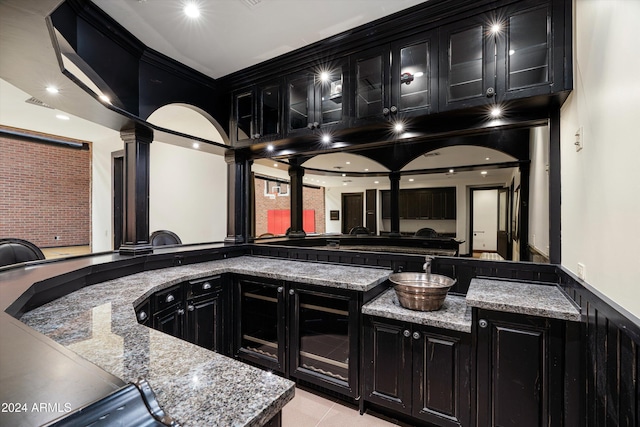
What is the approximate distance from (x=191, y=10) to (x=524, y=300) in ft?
9.45

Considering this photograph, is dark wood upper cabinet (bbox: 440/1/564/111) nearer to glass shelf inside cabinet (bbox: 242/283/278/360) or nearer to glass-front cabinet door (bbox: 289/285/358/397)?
glass-front cabinet door (bbox: 289/285/358/397)

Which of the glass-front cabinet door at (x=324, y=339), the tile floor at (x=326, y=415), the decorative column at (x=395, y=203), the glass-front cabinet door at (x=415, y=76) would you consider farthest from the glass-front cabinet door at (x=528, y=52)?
the tile floor at (x=326, y=415)

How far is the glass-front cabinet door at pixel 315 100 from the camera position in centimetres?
251

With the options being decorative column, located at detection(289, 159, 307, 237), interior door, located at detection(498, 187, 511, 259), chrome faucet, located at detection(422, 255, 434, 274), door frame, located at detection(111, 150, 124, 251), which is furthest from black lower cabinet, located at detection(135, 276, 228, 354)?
door frame, located at detection(111, 150, 124, 251)

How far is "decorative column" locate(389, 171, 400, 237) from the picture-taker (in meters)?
2.69

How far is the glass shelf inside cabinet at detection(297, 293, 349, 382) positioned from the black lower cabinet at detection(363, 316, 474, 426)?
0.61 ft

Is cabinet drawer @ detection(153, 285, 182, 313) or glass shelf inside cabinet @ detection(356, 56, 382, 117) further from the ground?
glass shelf inside cabinet @ detection(356, 56, 382, 117)

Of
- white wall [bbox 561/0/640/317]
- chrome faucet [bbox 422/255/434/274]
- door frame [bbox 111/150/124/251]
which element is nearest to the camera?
white wall [bbox 561/0/640/317]

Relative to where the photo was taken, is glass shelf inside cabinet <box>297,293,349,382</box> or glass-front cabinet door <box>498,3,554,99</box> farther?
glass shelf inside cabinet <box>297,293,349,382</box>

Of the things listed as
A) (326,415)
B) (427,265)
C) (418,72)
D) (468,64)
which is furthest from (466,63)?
(326,415)

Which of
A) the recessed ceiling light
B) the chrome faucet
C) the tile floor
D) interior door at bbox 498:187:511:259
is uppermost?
the recessed ceiling light

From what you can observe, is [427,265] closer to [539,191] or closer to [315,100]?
[539,191]

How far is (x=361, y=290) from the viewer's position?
2006 millimetres

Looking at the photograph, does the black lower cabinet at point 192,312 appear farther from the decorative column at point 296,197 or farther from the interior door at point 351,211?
the interior door at point 351,211
